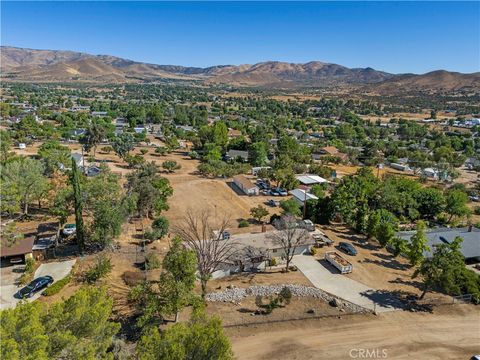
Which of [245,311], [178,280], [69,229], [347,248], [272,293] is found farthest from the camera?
[69,229]

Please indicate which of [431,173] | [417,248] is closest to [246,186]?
[417,248]

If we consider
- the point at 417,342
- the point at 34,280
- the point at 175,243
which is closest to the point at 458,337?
the point at 417,342

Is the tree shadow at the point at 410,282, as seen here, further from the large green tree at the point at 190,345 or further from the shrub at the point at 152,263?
the large green tree at the point at 190,345

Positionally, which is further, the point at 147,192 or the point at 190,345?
the point at 147,192

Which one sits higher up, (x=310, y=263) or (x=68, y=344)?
(x=68, y=344)

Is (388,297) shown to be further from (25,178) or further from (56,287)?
(25,178)

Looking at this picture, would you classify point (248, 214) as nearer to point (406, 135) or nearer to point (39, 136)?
point (39, 136)
